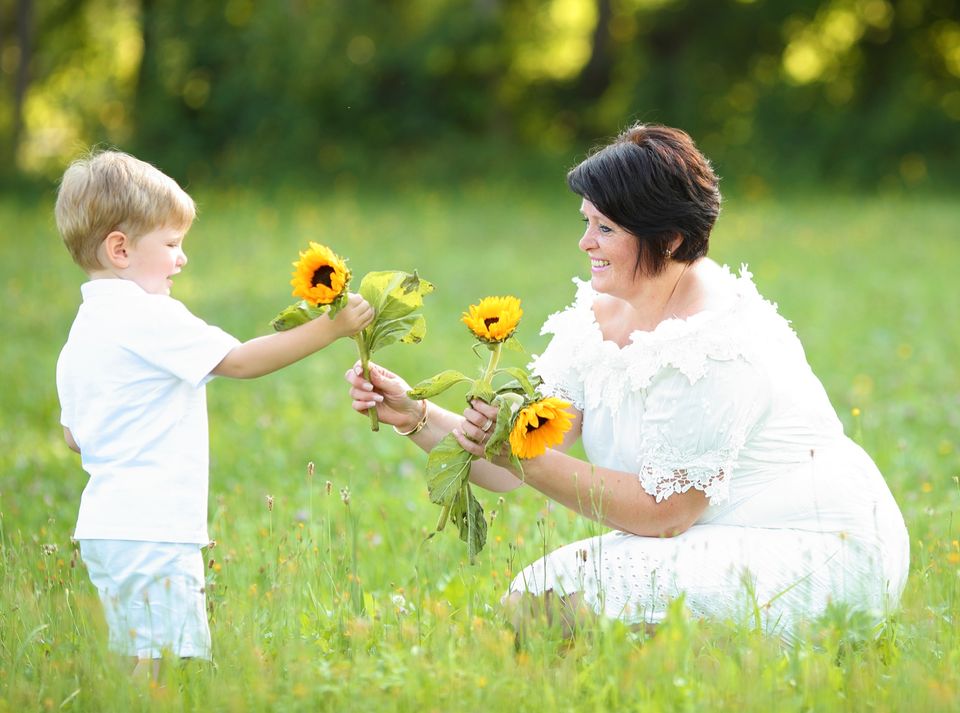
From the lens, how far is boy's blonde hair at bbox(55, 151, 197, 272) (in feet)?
9.66

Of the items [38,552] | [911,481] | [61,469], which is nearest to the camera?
[38,552]

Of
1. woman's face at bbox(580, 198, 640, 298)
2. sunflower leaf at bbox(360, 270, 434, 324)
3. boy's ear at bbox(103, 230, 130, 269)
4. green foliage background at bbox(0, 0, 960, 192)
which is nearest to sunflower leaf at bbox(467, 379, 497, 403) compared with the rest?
sunflower leaf at bbox(360, 270, 434, 324)

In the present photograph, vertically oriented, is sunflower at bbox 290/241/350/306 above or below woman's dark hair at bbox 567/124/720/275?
below

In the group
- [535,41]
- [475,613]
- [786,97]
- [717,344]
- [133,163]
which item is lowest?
[475,613]

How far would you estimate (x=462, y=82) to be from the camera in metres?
21.0

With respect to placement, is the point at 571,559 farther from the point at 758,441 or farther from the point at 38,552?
the point at 38,552

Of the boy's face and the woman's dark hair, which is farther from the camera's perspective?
the woman's dark hair

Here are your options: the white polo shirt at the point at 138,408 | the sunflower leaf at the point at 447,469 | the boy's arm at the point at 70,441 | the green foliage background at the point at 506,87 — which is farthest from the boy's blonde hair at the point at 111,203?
the green foliage background at the point at 506,87

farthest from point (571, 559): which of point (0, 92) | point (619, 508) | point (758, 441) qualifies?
point (0, 92)

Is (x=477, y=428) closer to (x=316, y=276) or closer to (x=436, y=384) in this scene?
(x=436, y=384)

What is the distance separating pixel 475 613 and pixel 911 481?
259 centimetres

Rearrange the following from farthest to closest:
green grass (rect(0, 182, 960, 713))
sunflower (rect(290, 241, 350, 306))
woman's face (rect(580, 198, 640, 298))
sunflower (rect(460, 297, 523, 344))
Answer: woman's face (rect(580, 198, 640, 298)) < sunflower (rect(460, 297, 523, 344)) < sunflower (rect(290, 241, 350, 306)) < green grass (rect(0, 182, 960, 713))

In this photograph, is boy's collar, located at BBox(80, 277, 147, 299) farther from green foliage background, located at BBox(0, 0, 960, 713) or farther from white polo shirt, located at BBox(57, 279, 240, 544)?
green foliage background, located at BBox(0, 0, 960, 713)

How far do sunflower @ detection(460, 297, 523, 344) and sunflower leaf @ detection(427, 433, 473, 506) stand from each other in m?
0.34
